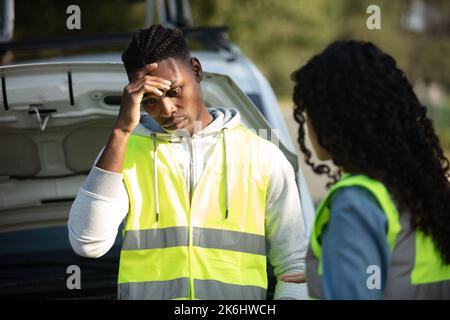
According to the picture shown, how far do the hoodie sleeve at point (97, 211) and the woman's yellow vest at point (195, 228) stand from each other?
0.26 ft

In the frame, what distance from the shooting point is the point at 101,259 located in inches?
151

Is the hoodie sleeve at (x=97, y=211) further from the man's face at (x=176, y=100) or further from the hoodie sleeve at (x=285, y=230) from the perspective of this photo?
the hoodie sleeve at (x=285, y=230)

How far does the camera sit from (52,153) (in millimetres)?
4008

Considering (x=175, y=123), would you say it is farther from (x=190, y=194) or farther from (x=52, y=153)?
(x=52, y=153)

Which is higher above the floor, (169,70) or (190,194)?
(169,70)

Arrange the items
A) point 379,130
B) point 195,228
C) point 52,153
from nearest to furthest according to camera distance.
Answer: point 379,130 < point 195,228 < point 52,153

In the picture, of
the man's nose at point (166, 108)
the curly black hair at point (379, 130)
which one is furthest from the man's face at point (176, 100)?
the curly black hair at point (379, 130)

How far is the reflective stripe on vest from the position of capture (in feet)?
7.22

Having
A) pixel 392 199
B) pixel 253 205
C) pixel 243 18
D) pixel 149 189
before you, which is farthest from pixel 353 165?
pixel 243 18

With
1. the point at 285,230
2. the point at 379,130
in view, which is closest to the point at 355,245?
the point at 379,130

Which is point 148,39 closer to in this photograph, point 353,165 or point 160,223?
point 160,223

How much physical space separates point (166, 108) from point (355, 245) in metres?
0.92

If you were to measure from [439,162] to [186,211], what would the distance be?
85 cm

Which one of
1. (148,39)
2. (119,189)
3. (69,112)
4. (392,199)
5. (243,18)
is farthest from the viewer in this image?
(243,18)
